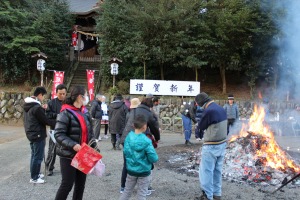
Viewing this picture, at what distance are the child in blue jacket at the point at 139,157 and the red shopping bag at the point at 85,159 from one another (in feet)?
1.73

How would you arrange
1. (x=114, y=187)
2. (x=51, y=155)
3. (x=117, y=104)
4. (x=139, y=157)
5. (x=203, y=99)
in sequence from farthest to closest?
(x=117, y=104) < (x=51, y=155) < (x=114, y=187) < (x=203, y=99) < (x=139, y=157)

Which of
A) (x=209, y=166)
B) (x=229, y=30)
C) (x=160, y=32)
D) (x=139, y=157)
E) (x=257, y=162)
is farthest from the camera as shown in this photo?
(x=160, y=32)

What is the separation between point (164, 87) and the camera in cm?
1722

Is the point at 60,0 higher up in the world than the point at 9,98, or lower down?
higher up

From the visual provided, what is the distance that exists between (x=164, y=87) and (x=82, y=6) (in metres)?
13.0

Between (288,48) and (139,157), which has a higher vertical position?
(288,48)

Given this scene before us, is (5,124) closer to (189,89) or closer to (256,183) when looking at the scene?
(189,89)

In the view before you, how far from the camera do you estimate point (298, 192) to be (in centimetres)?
591

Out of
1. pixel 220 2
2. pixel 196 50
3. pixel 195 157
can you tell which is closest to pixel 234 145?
pixel 195 157

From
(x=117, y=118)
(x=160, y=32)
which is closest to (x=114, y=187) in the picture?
(x=117, y=118)

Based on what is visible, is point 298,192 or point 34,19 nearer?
point 298,192

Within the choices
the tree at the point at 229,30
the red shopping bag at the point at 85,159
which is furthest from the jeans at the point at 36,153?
the tree at the point at 229,30

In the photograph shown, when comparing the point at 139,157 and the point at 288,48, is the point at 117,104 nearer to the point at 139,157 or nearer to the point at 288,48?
the point at 139,157

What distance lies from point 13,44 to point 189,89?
11.1 metres
